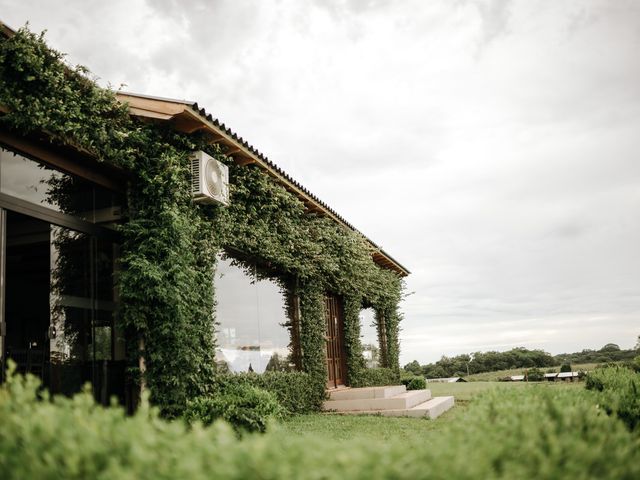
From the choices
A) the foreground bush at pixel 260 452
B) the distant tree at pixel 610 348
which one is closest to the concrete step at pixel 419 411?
the foreground bush at pixel 260 452

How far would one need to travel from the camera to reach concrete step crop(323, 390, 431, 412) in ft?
36.3

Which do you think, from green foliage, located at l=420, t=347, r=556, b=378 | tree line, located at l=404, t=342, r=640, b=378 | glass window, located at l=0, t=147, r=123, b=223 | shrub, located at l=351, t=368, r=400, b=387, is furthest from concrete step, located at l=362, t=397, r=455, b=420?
green foliage, located at l=420, t=347, r=556, b=378

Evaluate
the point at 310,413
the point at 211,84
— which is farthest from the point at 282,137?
the point at 310,413

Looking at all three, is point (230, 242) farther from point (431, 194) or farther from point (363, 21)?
point (431, 194)

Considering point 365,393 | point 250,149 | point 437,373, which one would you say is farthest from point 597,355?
point 250,149

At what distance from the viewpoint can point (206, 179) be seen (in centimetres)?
802

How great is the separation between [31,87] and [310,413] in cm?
795

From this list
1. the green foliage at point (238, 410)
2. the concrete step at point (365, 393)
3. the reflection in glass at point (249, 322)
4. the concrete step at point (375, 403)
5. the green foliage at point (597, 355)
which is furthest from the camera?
the green foliage at point (597, 355)

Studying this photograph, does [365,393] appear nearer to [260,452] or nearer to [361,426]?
[361,426]

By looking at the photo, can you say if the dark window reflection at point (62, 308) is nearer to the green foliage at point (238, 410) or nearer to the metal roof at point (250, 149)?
the green foliage at point (238, 410)

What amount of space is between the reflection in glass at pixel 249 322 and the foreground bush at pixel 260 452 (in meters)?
6.03

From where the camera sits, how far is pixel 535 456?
2500mm

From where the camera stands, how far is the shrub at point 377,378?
48.8 feet

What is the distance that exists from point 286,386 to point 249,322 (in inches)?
59.0
